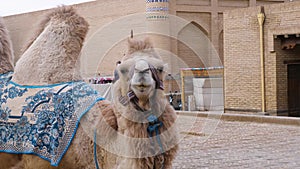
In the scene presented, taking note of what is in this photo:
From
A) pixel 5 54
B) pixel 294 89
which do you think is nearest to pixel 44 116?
pixel 5 54

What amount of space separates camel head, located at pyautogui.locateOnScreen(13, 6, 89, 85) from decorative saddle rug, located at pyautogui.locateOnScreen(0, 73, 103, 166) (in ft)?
0.40

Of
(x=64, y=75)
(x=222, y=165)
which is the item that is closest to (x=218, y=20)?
(x=222, y=165)

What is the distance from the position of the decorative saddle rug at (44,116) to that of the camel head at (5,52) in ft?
2.13

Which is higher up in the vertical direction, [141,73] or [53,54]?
[53,54]

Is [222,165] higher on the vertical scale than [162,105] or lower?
lower

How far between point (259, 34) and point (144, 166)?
13.0 metres

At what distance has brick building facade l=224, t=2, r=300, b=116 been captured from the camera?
14.3 m

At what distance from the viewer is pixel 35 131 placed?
350 centimetres

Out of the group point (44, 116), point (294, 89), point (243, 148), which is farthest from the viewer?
point (294, 89)

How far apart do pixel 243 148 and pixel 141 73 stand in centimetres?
691

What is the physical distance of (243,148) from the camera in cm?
902

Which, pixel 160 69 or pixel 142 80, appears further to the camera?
pixel 160 69

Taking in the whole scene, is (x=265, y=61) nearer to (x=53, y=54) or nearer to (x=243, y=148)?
(x=243, y=148)

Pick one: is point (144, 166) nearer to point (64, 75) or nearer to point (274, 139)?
point (64, 75)
